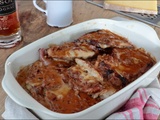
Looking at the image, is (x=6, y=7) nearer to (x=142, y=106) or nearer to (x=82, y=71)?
(x=82, y=71)

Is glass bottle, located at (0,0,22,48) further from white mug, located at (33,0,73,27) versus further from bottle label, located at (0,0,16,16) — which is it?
white mug, located at (33,0,73,27)

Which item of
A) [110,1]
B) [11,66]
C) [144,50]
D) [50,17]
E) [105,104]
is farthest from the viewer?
[110,1]

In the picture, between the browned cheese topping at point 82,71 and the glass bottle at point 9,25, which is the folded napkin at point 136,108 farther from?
the glass bottle at point 9,25

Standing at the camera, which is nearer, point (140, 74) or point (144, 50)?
point (140, 74)

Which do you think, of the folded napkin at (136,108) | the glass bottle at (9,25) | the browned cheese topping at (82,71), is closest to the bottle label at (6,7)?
the glass bottle at (9,25)

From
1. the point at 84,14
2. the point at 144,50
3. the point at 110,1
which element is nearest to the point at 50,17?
the point at 84,14

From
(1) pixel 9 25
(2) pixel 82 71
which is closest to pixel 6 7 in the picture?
(1) pixel 9 25

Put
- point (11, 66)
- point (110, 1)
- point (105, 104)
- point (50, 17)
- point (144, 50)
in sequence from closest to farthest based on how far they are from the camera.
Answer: point (105, 104) < point (11, 66) < point (144, 50) < point (50, 17) < point (110, 1)

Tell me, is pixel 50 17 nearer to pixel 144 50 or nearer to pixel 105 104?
pixel 144 50
